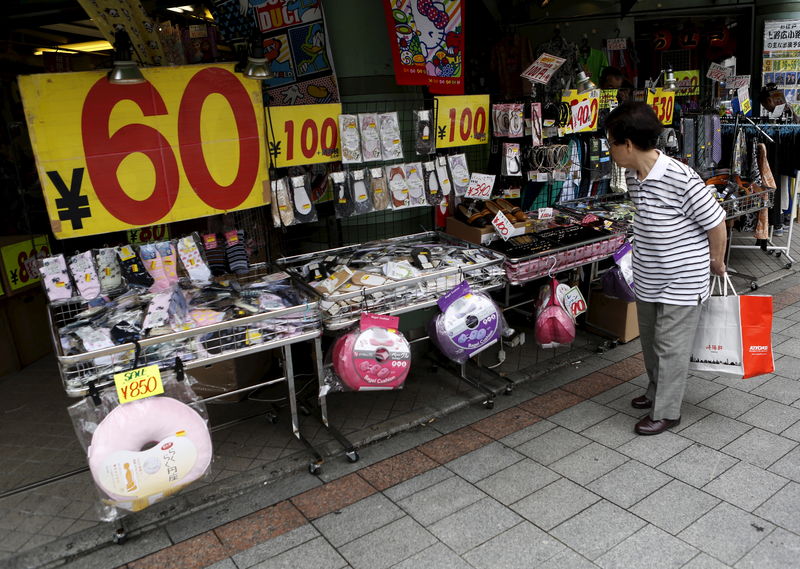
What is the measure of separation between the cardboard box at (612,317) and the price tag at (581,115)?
1.65 metres

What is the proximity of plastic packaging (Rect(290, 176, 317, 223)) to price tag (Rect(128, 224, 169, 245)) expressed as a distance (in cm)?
180

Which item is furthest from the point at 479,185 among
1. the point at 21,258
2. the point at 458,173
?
the point at 21,258

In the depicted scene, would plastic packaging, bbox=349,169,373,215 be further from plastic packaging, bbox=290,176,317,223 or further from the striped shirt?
the striped shirt

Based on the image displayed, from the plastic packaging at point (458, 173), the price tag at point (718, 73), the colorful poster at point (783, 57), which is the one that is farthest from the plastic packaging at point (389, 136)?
the colorful poster at point (783, 57)

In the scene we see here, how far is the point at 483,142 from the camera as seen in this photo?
5180 mm

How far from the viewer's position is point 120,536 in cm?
325

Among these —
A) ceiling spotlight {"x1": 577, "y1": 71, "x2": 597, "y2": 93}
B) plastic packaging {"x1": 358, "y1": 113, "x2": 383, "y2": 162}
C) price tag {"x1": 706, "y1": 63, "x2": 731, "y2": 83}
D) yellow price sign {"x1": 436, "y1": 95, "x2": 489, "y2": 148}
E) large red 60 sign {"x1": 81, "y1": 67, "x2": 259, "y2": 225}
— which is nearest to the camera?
large red 60 sign {"x1": 81, "y1": 67, "x2": 259, "y2": 225}

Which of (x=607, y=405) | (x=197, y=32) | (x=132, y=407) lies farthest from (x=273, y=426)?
(x=197, y=32)

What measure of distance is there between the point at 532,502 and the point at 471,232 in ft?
7.89

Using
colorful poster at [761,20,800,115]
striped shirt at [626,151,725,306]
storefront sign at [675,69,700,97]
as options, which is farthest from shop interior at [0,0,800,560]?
colorful poster at [761,20,800,115]

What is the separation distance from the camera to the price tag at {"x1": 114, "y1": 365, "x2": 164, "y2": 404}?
297 centimetres

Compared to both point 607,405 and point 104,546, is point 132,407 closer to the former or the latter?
point 104,546

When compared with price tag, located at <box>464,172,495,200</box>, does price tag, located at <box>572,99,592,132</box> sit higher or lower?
higher

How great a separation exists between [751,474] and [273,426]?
3.22 meters
